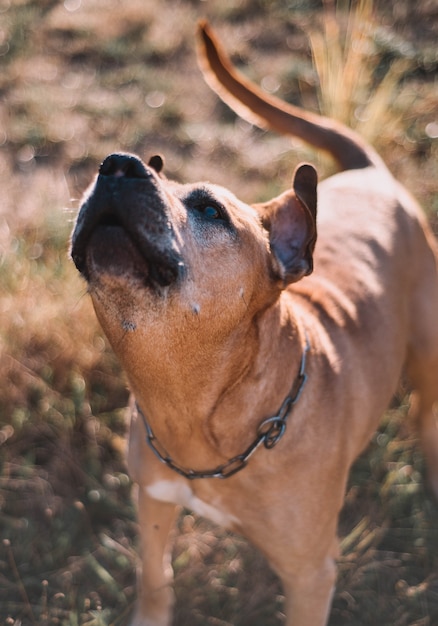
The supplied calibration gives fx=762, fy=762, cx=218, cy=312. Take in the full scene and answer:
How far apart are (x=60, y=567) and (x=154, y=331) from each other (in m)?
1.82

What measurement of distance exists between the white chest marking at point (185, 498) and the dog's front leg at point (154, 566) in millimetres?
98

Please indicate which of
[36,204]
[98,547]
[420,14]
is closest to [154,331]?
[98,547]

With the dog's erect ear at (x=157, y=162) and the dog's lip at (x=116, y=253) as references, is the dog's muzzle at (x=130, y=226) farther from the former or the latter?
the dog's erect ear at (x=157, y=162)

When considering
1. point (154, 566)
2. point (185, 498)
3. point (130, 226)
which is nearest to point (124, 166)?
point (130, 226)

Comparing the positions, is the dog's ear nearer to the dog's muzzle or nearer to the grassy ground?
the dog's muzzle

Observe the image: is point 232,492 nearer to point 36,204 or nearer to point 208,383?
point 208,383

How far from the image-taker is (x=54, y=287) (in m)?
4.21

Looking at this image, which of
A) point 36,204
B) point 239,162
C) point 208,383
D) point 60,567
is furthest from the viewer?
point 239,162

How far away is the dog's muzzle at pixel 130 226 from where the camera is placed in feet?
6.64

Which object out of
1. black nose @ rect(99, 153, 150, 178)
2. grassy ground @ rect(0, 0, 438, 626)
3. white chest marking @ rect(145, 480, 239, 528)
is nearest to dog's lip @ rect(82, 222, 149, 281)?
black nose @ rect(99, 153, 150, 178)

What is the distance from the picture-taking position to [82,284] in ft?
13.3

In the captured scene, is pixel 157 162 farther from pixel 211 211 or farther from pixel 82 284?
pixel 82 284

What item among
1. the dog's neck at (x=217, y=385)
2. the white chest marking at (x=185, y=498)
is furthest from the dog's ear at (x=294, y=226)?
the white chest marking at (x=185, y=498)

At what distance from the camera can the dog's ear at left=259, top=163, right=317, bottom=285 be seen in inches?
96.1
